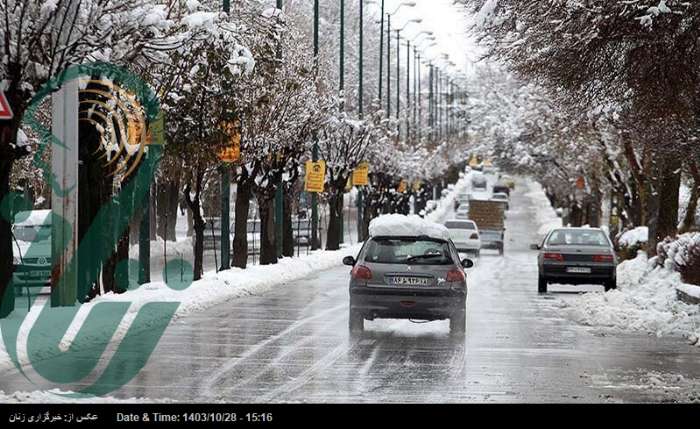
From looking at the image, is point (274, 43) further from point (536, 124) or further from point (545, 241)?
point (536, 124)

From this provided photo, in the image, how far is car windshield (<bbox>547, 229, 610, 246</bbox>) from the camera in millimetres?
33250

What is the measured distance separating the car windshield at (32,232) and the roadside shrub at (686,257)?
549 inches

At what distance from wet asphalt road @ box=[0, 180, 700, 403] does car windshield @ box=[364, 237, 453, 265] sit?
1.07m

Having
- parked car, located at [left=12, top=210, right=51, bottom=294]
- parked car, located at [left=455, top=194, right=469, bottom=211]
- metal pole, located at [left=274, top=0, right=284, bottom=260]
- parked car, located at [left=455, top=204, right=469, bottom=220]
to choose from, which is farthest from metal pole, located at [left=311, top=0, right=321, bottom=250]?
parked car, located at [left=455, top=194, right=469, bottom=211]

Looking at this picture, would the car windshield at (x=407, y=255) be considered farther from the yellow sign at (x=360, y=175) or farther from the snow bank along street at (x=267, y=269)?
the yellow sign at (x=360, y=175)

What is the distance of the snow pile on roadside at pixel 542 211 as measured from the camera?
10615cm

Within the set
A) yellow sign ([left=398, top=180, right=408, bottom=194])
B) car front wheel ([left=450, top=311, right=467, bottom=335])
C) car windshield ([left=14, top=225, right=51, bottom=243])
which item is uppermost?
yellow sign ([left=398, top=180, right=408, bottom=194])

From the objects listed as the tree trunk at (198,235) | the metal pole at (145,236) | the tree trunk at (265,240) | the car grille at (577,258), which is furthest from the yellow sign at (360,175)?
the metal pole at (145,236)

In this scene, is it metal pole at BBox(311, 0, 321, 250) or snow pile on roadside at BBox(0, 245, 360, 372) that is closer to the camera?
snow pile on roadside at BBox(0, 245, 360, 372)

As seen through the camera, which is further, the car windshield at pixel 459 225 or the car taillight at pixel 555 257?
the car windshield at pixel 459 225

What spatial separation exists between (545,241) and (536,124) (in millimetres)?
22766

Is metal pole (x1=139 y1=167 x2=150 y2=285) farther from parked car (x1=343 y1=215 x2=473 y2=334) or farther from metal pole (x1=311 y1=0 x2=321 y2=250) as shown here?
metal pole (x1=311 y1=0 x2=321 y2=250)

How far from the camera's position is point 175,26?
2189 cm
